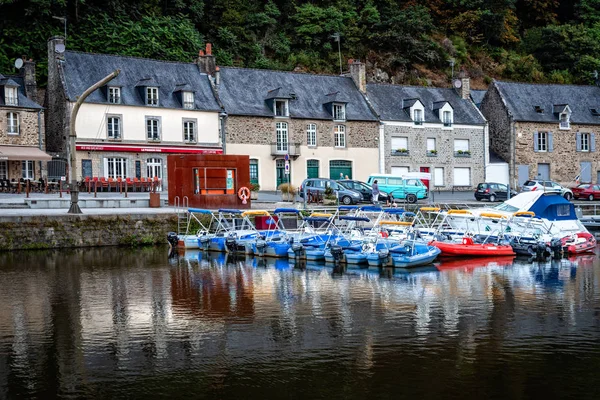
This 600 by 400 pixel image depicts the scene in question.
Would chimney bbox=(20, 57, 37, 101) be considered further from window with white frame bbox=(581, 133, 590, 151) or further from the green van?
window with white frame bbox=(581, 133, 590, 151)

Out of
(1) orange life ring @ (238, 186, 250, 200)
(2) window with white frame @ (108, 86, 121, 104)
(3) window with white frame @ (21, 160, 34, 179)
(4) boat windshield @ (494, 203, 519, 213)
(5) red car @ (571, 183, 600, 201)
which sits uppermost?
(2) window with white frame @ (108, 86, 121, 104)

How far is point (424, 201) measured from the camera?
4025 cm

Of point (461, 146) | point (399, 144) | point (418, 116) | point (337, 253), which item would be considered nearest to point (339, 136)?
point (399, 144)

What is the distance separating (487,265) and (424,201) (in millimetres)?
16382

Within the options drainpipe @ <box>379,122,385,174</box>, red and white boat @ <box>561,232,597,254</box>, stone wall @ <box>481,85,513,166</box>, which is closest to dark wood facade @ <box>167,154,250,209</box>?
red and white boat @ <box>561,232,597,254</box>

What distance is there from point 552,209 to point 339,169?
2039 cm

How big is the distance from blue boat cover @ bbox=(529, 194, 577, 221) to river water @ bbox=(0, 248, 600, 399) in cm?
638

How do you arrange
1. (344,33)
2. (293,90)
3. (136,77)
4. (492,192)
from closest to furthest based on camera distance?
(492,192) < (136,77) < (293,90) < (344,33)

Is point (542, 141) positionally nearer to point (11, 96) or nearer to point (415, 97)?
point (415, 97)

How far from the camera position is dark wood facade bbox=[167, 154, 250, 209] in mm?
33750

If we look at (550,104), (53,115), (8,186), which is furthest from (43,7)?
(550,104)

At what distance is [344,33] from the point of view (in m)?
59.5

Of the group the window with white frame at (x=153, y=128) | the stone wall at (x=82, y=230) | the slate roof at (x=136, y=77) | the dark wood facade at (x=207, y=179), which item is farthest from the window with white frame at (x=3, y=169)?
the stone wall at (x=82, y=230)

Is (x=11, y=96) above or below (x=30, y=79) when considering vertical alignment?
below
